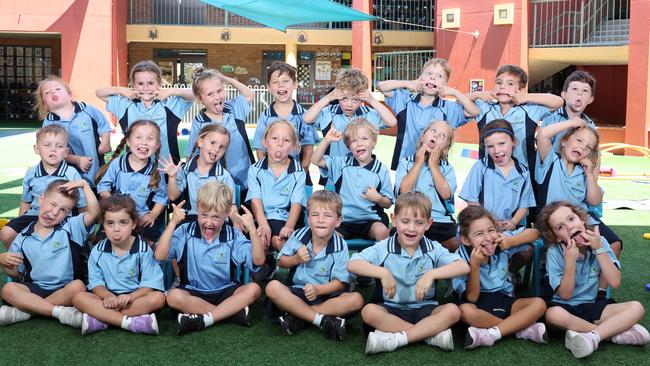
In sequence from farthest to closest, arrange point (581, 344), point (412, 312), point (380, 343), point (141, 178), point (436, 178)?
point (141, 178)
point (436, 178)
point (412, 312)
point (380, 343)
point (581, 344)

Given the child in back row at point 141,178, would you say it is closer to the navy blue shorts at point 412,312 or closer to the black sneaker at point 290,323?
the black sneaker at point 290,323

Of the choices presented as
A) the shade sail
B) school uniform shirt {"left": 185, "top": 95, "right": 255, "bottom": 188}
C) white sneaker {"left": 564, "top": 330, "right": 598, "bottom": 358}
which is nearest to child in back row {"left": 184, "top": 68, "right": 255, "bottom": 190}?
school uniform shirt {"left": 185, "top": 95, "right": 255, "bottom": 188}

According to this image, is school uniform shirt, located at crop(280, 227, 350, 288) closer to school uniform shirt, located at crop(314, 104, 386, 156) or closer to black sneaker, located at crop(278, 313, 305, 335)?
black sneaker, located at crop(278, 313, 305, 335)

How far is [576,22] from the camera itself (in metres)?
16.4

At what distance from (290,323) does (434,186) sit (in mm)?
1361

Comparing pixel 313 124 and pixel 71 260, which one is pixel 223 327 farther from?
pixel 313 124

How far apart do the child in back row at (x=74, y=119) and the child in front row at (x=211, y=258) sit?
51.9 inches

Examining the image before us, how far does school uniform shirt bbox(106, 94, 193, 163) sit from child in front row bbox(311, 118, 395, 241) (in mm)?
1185

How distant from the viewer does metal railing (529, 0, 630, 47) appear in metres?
16.1

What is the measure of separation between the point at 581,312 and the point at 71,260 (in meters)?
2.84

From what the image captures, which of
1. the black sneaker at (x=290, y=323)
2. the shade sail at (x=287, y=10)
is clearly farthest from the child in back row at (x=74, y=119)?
the shade sail at (x=287, y=10)

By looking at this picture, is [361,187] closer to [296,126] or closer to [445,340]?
[296,126]

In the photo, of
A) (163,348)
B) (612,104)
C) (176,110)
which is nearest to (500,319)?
(163,348)

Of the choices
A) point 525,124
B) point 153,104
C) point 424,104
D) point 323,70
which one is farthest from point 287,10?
point 323,70
